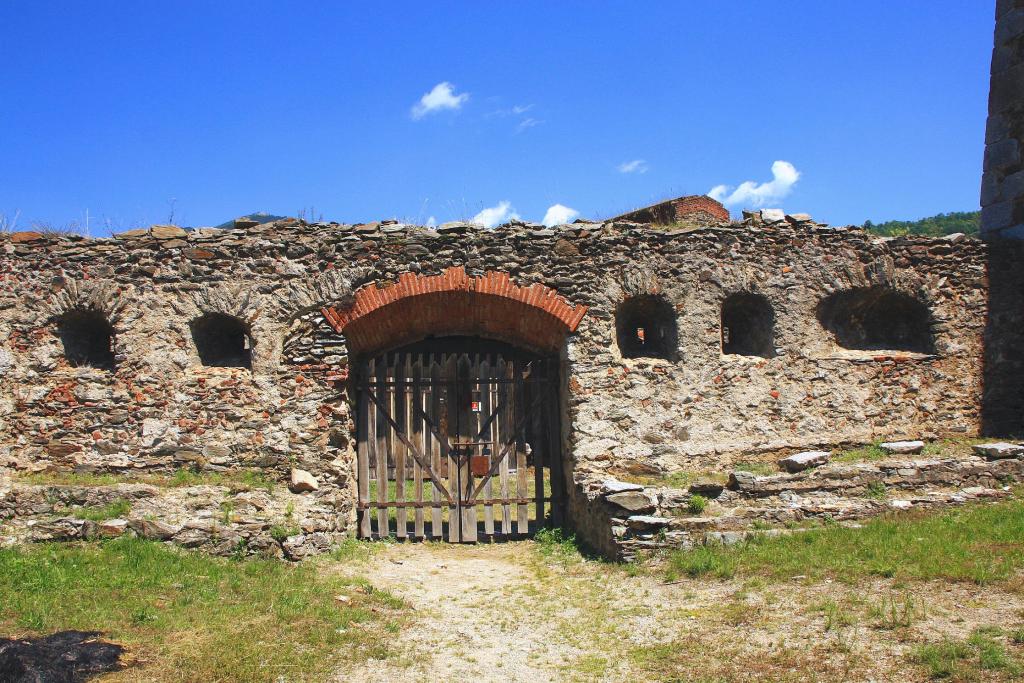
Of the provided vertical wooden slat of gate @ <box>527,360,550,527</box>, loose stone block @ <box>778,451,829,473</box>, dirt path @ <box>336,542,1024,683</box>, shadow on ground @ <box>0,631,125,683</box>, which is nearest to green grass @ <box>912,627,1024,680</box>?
dirt path @ <box>336,542,1024,683</box>

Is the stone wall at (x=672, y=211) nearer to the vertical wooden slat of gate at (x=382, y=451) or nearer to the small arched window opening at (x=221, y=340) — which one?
the vertical wooden slat of gate at (x=382, y=451)

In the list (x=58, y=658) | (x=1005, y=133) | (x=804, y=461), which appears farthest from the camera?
(x=1005, y=133)

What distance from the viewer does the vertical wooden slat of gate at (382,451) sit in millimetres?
8836

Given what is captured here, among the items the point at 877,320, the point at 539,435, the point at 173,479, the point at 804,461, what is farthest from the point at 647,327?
the point at 173,479

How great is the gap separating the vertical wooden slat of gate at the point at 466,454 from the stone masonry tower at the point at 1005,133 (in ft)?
23.0

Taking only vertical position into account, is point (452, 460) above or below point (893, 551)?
above

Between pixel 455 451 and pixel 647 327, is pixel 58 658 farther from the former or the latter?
pixel 647 327

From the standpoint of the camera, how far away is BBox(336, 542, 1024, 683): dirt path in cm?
465

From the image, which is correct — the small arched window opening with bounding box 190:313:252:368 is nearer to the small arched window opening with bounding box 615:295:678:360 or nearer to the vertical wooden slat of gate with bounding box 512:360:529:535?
the vertical wooden slat of gate with bounding box 512:360:529:535

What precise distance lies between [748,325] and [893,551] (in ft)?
11.0

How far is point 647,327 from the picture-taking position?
9.11 metres

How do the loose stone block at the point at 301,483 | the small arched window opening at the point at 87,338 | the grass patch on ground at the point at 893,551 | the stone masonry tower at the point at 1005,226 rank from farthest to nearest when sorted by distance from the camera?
1. the stone masonry tower at the point at 1005,226
2. the small arched window opening at the point at 87,338
3. the loose stone block at the point at 301,483
4. the grass patch on ground at the point at 893,551

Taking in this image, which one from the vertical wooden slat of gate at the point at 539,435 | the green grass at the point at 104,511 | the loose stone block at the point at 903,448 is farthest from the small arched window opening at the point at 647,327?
the green grass at the point at 104,511

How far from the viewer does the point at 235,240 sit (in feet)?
27.1
